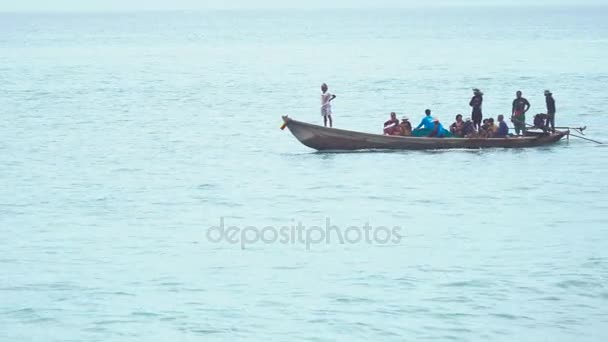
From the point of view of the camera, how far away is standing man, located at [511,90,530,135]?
35125 mm

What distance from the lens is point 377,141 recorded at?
34.9 m

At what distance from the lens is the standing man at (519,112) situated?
115 feet

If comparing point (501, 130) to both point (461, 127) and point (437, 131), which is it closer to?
point (461, 127)

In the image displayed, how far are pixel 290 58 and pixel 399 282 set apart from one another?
98.7 m

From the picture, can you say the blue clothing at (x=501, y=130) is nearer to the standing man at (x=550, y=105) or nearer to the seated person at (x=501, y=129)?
the seated person at (x=501, y=129)

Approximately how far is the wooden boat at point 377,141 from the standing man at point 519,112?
427 millimetres

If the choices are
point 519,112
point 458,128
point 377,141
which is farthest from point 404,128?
point 519,112

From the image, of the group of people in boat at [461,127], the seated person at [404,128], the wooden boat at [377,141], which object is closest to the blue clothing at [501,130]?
the group of people in boat at [461,127]

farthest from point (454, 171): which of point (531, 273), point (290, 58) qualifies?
point (290, 58)

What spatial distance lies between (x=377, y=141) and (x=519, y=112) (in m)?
4.17

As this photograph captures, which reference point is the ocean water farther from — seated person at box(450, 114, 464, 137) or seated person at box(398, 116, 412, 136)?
seated person at box(398, 116, 412, 136)

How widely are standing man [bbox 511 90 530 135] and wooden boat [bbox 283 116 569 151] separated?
0.43 m

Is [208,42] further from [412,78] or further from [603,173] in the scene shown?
[603,173]

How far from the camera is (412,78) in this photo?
79938mm
